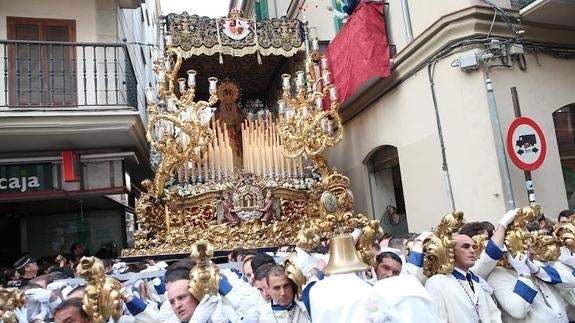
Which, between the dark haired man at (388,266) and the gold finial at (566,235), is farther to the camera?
the gold finial at (566,235)

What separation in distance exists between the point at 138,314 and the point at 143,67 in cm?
1270

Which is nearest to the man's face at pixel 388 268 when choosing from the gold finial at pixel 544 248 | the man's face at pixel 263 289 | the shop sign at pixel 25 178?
the man's face at pixel 263 289

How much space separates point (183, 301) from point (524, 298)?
221 centimetres

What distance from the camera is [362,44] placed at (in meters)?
8.28

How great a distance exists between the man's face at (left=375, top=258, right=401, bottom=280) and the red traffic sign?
3.29m

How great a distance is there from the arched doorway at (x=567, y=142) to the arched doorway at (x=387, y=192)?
2670mm

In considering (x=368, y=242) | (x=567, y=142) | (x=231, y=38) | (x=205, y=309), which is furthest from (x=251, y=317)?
(x=231, y=38)

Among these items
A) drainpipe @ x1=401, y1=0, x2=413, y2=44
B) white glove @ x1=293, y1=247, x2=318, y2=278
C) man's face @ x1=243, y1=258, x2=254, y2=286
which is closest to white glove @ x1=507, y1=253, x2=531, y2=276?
white glove @ x1=293, y1=247, x2=318, y2=278

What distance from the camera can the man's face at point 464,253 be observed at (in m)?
3.28

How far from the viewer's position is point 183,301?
2824 millimetres

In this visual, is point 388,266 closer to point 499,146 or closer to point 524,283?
point 524,283

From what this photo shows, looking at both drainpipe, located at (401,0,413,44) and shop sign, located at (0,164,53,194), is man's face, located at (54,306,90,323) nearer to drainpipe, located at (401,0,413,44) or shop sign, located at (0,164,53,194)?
drainpipe, located at (401,0,413,44)

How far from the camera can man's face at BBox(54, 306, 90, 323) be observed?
2.71m

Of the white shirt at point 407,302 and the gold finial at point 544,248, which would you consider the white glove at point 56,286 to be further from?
the gold finial at point 544,248
